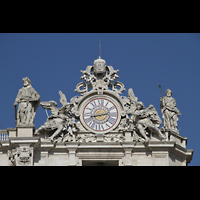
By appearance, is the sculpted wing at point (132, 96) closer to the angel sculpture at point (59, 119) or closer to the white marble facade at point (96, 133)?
the white marble facade at point (96, 133)

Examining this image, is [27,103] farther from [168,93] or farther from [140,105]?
[168,93]

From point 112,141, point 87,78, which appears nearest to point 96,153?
point 112,141

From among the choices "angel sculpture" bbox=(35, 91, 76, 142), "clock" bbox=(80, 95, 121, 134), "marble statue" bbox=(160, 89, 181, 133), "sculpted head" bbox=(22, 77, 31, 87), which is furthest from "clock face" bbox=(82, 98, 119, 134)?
"sculpted head" bbox=(22, 77, 31, 87)

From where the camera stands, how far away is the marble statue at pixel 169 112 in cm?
4094

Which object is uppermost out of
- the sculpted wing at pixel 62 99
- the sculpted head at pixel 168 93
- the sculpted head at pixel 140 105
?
the sculpted head at pixel 168 93

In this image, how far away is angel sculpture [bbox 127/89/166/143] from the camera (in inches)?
1582

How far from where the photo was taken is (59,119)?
40500 mm

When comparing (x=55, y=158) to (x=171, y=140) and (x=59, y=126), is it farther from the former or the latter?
(x=171, y=140)

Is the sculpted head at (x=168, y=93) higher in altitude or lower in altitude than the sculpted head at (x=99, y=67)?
lower

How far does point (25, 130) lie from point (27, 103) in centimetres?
131

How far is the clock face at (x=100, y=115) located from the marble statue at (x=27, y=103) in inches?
81.9

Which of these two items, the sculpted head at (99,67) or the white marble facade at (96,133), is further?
the sculpted head at (99,67)

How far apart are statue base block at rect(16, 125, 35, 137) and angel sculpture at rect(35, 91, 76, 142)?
363mm

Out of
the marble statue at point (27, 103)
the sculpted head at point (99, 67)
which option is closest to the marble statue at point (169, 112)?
the sculpted head at point (99, 67)
